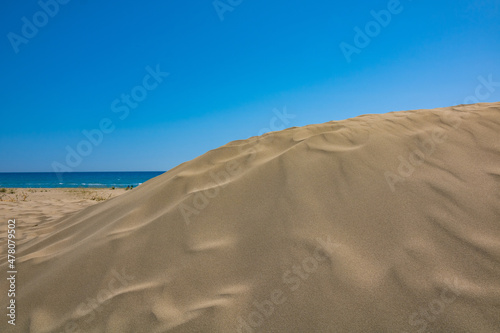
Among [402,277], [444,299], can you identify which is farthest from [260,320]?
[444,299]

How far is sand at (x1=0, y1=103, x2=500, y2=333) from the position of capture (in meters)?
1.37

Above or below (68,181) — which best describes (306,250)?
below

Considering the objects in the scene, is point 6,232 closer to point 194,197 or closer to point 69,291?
point 69,291

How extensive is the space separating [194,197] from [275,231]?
903 mm

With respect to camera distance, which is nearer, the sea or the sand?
the sand

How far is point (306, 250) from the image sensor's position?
1680 mm

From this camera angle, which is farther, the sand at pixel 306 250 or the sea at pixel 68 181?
the sea at pixel 68 181

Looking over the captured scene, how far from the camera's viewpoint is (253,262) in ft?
5.54

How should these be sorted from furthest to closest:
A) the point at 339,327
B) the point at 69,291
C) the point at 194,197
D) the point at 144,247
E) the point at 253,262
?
the point at 194,197, the point at 144,247, the point at 69,291, the point at 253,262, the point at 339,327

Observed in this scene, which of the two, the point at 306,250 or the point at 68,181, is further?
the point at 68,181

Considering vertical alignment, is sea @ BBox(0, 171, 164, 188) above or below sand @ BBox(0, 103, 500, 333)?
above

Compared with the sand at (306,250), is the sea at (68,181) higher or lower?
higher

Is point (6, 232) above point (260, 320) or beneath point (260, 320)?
above

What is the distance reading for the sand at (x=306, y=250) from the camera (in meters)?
1.37
